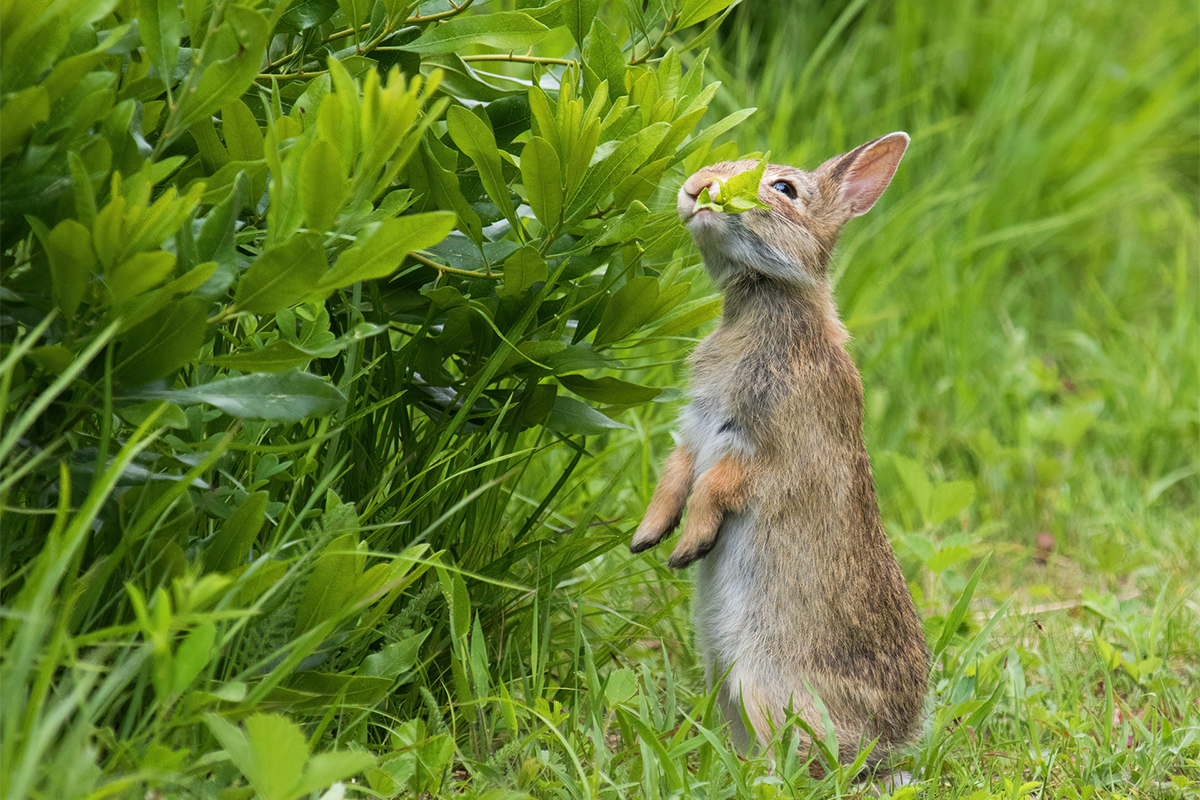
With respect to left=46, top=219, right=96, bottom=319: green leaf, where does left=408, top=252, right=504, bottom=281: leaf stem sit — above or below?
below

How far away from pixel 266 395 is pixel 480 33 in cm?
84

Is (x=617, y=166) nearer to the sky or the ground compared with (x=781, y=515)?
nearer to the sky

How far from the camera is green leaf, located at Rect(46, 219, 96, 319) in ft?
5.52

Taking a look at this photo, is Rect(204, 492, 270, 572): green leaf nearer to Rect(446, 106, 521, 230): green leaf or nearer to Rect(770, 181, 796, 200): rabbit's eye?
Rect(446, 106, 521, 230): green leaf

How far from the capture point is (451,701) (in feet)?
8.73

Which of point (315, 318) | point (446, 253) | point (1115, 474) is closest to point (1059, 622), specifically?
point (1115, 474)

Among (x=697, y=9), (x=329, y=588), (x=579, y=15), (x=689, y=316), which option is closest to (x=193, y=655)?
(x=329, y=588)

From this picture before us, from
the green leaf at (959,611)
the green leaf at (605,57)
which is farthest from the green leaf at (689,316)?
the green leaf at (959,611)

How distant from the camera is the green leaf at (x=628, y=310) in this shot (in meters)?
2.54

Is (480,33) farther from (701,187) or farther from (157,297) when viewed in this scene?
(157,297)

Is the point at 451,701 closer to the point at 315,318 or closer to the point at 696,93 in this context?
the point at 315,318

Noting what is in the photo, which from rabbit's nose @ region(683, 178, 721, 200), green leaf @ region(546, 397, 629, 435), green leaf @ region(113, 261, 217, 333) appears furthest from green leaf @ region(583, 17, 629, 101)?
green leaf @ region(113, 261, 217, 333)

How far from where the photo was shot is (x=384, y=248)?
186 cm

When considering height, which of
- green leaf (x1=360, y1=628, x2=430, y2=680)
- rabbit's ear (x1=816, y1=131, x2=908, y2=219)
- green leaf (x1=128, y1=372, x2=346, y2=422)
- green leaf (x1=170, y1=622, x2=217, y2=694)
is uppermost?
green leaf (x1=128, y1=372, x2=346, y2=422)
